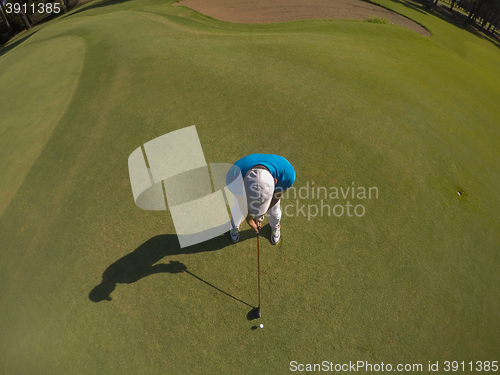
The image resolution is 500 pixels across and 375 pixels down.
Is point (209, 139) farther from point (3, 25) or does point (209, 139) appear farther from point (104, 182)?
point (3, 25)

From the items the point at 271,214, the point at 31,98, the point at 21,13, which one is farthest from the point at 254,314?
the point at 21,13

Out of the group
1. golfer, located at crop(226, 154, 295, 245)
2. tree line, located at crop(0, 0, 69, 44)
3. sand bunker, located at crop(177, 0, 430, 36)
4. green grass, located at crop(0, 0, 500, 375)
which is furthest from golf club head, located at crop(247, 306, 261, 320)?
tree line, located at crop(0, 0, 69, 44)

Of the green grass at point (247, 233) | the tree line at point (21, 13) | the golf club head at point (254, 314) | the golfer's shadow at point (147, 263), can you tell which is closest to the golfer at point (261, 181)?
the golfer's shadow at point (147, 263)

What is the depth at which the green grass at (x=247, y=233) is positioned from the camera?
→ 3955 mm

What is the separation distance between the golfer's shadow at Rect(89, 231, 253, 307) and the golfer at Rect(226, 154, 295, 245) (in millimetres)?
859

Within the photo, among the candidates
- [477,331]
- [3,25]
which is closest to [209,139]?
[477,331]

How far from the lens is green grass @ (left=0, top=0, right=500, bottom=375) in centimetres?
396

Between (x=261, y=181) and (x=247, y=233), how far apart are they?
219 cm

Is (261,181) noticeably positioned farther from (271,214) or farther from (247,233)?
(247,233)

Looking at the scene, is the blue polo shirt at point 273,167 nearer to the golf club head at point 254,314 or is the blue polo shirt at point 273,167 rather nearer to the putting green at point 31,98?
the golf club head at point 254,314

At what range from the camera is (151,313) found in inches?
163

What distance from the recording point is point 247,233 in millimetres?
5012

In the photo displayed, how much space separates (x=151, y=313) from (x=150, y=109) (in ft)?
18.2

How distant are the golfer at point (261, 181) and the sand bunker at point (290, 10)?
45.1ft
